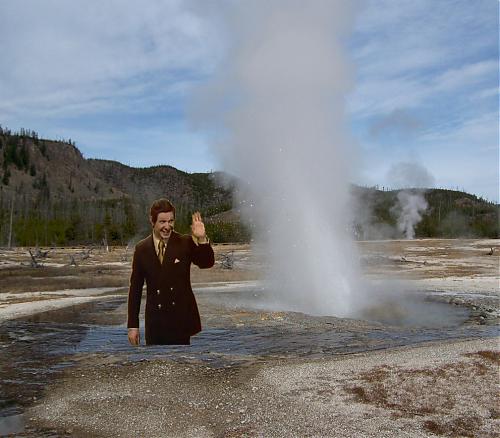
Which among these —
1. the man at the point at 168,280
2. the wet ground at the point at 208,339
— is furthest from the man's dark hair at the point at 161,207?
the wet ground at the point at 208,339

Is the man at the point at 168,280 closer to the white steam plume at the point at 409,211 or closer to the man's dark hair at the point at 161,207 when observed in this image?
the man's dark hair at the point at 161,207

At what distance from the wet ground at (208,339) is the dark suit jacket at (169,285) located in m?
5.54

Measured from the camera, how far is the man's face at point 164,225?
3.66 metres

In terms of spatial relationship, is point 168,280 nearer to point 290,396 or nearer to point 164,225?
point 164,225

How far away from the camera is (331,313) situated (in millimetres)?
21375

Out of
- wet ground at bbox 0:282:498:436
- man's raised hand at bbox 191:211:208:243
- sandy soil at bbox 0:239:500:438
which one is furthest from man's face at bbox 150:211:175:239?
wet ground at bbox 0:282:498:436

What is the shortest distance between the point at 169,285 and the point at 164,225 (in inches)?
19.8

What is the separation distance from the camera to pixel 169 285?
3.92 metres

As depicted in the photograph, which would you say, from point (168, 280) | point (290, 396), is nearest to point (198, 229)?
point (168, 280)

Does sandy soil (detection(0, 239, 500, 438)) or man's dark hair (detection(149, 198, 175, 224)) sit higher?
man's dark hair (detection(149, 198, 175, 224))

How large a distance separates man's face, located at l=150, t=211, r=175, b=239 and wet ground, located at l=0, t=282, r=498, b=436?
6060 mm

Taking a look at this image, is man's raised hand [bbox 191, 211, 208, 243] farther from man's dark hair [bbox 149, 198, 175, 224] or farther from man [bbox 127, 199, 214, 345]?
man's dark hair [bbox 149, 198, 175, 224]

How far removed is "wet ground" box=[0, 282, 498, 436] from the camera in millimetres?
11797

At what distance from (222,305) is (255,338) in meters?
7.23
